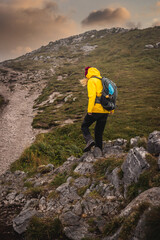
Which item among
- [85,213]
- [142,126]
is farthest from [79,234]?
[142,126]

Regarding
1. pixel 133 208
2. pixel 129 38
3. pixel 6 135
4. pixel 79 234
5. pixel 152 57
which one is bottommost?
pixel 79 234

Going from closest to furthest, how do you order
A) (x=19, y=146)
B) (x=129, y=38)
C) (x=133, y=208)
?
(x=133, y=208) → (x=19, y=146) → (x=129, y=38)

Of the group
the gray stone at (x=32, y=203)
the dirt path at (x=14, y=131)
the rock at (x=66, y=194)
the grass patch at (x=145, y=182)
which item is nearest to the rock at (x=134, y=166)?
the grass patch at (x=145, y=182)

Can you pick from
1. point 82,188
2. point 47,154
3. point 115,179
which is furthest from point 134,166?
point 47,154

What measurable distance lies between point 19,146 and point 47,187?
8802 mm

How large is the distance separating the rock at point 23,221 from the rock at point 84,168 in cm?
264

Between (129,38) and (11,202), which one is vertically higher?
(129,38)

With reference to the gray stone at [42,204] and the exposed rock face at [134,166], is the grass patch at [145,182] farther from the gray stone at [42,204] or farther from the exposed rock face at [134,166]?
the gray stone at [42,204]

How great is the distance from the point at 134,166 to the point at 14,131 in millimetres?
16711

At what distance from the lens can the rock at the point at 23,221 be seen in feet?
16.6

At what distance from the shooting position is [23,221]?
5.23 meters

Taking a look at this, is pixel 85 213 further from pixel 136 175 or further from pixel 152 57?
pixel 152 57

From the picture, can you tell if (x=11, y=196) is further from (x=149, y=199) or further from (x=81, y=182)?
(x=149, y=199)

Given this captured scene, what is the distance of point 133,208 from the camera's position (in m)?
3.91
